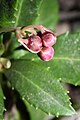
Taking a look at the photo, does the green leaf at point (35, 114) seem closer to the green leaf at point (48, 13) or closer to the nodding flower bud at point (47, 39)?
the green leaf at point (48, 13)

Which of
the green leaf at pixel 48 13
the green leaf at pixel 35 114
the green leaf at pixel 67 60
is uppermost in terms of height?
the green leaf at pixel 67 60

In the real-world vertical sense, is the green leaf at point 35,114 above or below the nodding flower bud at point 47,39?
below

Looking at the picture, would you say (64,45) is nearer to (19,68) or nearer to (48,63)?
(48,63)

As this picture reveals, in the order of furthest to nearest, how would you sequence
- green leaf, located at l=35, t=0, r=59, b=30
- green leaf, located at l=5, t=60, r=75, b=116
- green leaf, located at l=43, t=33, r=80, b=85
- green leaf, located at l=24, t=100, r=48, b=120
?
green leaf, located at l=35, t=0, r=59, b=30 < green leaf, located at l=24, t=100, r=48, b=120 < green leaf, located at l=43, t=33, r=80, b=85 < green leaf, located at l=5, t=60, r=75, b=116

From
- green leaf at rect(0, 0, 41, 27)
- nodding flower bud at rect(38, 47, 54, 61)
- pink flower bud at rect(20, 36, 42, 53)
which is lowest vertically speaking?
nodding flower bud at rect(38, 47, 54, 61)

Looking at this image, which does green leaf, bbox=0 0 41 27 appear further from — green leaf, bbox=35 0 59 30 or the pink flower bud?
green leaf, bbox=35 0 59 30

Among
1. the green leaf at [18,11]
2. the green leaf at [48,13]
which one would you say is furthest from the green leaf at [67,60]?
the green leaf at [48,13]

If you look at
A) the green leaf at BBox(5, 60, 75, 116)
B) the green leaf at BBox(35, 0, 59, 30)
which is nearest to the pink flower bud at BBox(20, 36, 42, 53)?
the green leaf at BBox(5, 60, 75, 116)

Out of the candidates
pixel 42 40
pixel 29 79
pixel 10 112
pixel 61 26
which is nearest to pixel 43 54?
pixel 42 40
